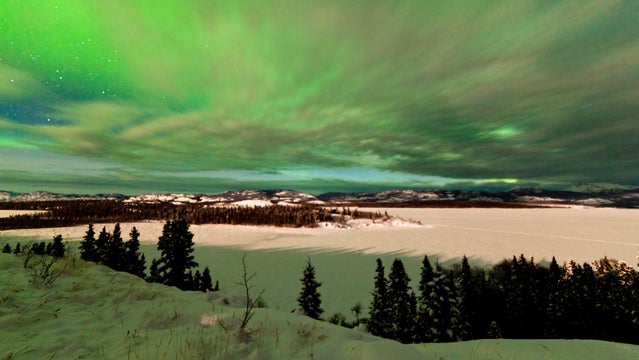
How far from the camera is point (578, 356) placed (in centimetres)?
629

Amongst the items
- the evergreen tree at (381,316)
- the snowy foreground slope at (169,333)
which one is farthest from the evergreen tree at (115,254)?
the evergreen tree at (381,316)

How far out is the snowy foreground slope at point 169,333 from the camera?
14.8 feet

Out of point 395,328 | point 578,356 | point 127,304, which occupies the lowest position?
point 395,328

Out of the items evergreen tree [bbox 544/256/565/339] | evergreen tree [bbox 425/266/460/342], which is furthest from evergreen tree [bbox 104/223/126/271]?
evergreen tree [bbox 544/256/565/339]

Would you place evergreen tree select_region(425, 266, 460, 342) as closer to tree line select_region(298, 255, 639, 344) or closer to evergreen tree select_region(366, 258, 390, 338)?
tree line select_region(298, 255, 639, 344)

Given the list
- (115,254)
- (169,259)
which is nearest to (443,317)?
(169,259)

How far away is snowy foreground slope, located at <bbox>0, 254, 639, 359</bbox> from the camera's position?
4.51m

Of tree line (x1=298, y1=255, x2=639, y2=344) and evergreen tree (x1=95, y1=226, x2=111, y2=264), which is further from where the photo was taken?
evergreen tree (x1=95, y1=226, x2=111, y2=264)

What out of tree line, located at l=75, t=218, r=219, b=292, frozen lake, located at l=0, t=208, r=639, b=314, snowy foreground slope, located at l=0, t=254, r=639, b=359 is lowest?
frozen lake, located at l=0, t=208, r=639, b=314

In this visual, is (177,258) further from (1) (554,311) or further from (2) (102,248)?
(1) (554,311)

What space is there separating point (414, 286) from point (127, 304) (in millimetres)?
32061

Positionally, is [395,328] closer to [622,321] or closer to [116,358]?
[622,321]

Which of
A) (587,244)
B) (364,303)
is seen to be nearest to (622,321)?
(364,303)

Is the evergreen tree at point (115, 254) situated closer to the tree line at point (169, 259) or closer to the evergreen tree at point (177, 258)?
the tree line at point (169, 259)
